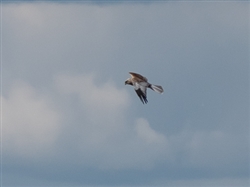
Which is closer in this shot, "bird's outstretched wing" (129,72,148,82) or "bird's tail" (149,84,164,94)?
"bird's tail" (149,84,164,94)

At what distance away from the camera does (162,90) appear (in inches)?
1929

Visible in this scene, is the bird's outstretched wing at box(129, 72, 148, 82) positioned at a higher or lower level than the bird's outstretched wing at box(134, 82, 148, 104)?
higher

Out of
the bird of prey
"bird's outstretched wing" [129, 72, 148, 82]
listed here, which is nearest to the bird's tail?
the bird of prey

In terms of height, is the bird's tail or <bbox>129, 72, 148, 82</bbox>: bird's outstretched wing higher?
<bbox>129, 72, 148, 82</bbox>: bird's outstretched wing

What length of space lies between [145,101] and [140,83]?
4.05m

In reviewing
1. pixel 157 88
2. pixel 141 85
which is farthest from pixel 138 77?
pixel 157 88

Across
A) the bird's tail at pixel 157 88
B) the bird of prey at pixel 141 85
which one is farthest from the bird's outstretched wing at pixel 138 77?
the bird's tail at pixel 157 88

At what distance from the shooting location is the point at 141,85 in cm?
5169

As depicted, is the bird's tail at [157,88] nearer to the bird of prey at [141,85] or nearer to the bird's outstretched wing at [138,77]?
the bird of prey at [141,85]

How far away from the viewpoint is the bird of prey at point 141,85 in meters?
49.8

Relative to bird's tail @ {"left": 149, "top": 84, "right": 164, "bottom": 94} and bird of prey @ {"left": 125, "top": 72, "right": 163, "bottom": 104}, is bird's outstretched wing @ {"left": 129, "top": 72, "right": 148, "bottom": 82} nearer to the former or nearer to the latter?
bird of prey @ {"left": 125, "top": 72, "right": 163, "bottom": 104}

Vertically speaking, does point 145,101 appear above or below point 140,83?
below

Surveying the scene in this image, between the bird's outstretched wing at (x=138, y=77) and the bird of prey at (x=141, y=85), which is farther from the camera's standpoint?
the bird's outstretched wing at (x=138, y=77)

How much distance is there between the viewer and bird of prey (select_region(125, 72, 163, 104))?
49.8m
